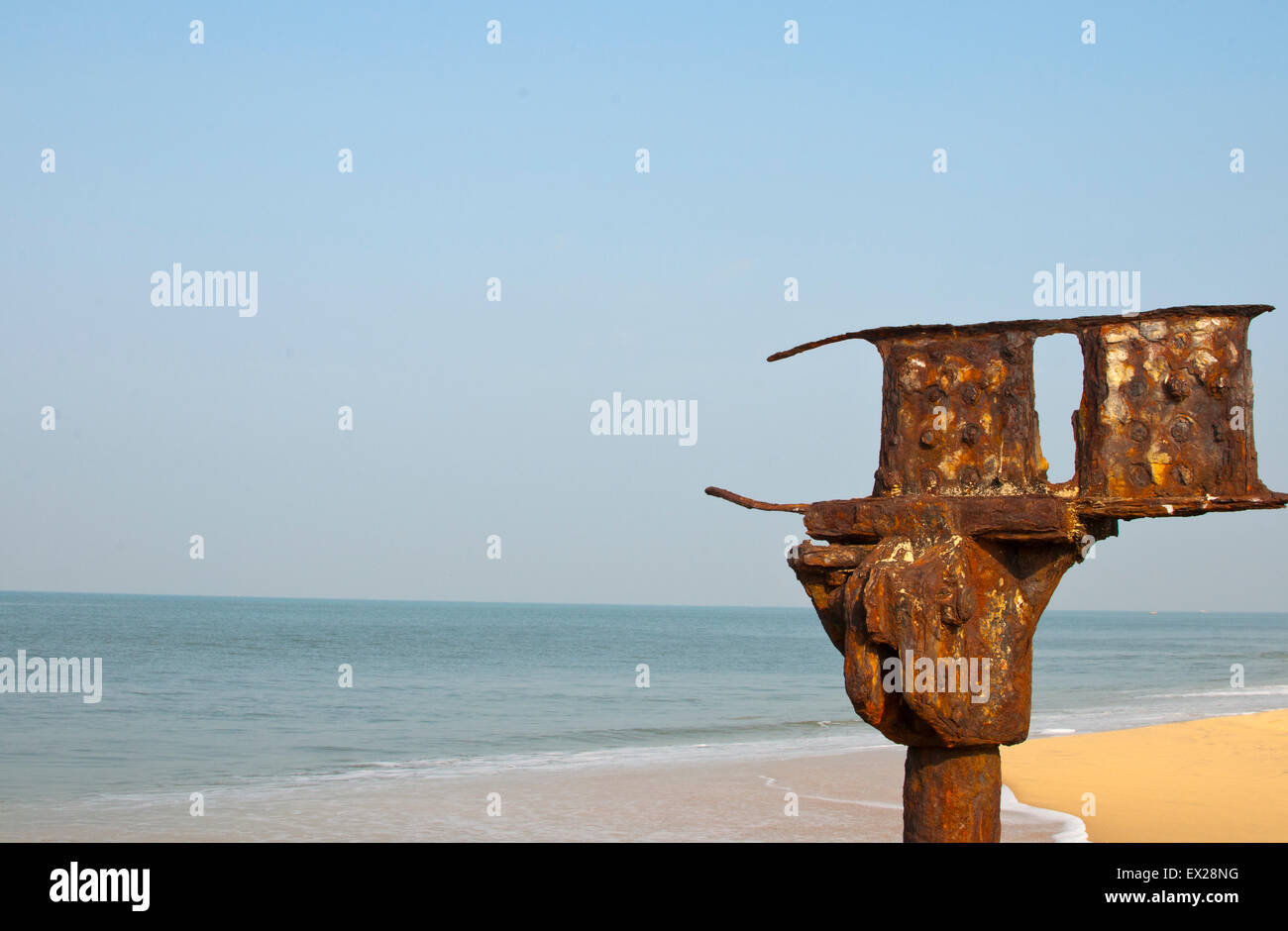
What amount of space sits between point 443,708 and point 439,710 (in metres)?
0.57

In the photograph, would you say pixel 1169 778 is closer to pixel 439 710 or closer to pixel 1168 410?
pixel 1168 410

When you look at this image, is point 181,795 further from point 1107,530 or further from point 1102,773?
point 1107,530

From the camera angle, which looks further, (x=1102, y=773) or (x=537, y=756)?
(x=537, y=756)

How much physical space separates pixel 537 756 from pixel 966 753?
17.8 meters

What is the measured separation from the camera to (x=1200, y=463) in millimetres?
4480

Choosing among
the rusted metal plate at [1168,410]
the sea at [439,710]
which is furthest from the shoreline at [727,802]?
the rusted metal plate at [1168,410]

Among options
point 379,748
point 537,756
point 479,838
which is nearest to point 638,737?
point 537,756

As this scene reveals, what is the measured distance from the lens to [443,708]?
107 ft

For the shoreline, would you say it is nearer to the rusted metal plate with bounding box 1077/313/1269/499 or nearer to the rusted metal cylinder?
the rusted metal cylinder

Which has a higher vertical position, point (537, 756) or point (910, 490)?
point (910, 490)

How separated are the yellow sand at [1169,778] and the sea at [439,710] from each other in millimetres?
3525

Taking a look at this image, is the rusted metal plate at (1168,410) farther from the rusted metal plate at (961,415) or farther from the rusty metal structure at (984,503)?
the rusted metal plate at (961,415)

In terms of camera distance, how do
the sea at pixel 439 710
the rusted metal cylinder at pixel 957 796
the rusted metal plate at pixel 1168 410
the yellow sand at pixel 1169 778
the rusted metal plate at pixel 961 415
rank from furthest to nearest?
1. the sea at pixel 439 710
2. the yellow sand at pixel 1169 778
3. the rusted metal cylinder at pixel 957 796
4. the rusted metal plate at pixel 961 415
5. the rusted metal plate at pixel 1168 410

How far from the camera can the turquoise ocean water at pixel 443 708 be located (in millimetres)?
21031
